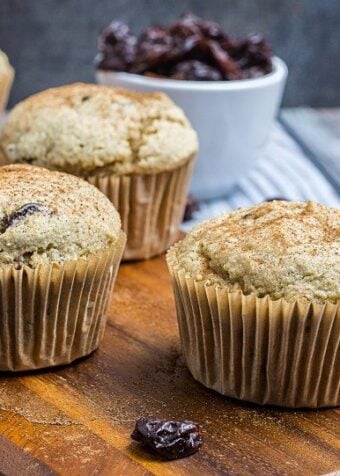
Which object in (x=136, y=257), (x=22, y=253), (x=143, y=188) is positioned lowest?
(x=136, y=257)

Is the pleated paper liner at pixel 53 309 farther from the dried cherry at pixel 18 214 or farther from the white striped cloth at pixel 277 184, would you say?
the white striped cloth at pixel 277 184

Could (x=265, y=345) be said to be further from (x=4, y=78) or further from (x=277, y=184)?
(x=4, y=78)

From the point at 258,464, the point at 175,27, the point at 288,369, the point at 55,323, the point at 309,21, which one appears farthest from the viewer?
the point at 309,21

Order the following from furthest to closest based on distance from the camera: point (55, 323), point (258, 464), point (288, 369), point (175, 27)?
1. point (175, 27)
2. point (55, 323)
3. point (288, 369)
4. point (258, 464)

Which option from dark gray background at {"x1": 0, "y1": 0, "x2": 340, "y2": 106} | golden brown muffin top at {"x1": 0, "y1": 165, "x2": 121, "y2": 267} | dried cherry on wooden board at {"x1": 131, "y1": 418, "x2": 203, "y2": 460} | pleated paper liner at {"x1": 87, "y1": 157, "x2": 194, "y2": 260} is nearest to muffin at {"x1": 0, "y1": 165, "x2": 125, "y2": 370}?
golden brown muffin top at {"x1": 0, "y1": 165, "x2": 121, "y2": 267}

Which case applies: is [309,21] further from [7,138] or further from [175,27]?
[7,138]

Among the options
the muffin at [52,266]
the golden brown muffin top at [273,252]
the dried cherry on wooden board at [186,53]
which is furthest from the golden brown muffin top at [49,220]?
the dried cherry on wooden board at [186,53]

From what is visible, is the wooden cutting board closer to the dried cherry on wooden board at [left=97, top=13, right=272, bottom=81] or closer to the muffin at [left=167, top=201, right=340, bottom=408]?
the muffin at [left=167, top=201, right=340, bottom=408]

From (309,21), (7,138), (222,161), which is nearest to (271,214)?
Answer: (7,138)
